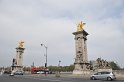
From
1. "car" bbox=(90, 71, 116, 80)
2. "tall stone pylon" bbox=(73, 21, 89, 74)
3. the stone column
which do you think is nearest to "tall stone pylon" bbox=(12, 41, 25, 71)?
the stone column

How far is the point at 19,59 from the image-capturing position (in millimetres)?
83625

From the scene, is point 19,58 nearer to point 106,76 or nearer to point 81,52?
point 81,52

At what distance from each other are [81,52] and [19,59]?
123 ft

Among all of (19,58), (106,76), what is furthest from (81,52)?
(19,58)

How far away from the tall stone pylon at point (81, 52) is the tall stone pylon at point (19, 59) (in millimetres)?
35377

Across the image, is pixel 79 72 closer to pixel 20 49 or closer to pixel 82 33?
pixel 82 33

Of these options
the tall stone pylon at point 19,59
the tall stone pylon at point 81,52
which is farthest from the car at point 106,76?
the tall stone pylon at point 19,59

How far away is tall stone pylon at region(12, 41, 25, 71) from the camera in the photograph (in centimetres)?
8221

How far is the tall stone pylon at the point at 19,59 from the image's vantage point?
82.2 m

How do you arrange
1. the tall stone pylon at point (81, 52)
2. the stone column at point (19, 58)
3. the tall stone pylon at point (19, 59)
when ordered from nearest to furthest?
the tall stone pylon at point (81, 52) < the tall stone pylon at point (19, 59) < the stone column at point (19, 58)

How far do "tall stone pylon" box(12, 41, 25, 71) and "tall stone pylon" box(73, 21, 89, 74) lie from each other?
116ft

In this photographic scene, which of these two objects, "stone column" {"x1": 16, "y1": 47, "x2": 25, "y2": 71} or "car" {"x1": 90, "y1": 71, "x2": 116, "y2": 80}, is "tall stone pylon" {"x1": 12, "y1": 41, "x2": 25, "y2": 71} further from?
"car" {"x1": 90, "y1": 71, "x2": 116, "y2": 80}

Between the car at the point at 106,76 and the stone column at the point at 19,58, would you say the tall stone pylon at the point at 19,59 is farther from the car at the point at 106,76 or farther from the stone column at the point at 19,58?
the car at the point at 106,76

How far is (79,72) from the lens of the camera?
50.9 meters
